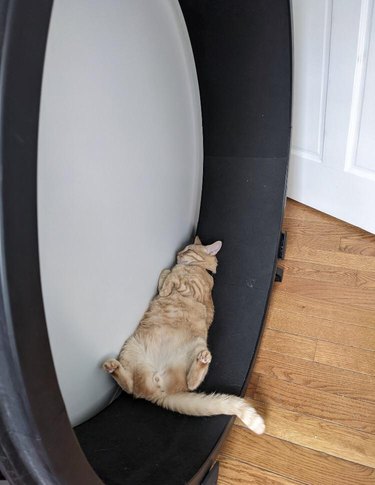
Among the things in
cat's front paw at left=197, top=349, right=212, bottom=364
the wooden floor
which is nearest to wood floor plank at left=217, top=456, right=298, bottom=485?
the wooden floor

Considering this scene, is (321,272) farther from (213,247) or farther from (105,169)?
(105,169)

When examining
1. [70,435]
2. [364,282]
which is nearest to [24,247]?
[70,435]

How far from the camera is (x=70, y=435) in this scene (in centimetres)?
56

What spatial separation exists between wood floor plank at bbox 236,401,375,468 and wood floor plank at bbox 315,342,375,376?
0.18 m

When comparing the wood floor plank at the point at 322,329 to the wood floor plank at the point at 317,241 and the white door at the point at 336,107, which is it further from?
the white door at the point at 336,107

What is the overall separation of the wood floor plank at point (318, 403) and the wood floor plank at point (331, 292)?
335mm

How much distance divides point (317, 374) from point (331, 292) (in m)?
0.32

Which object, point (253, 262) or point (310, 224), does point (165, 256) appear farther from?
point (310, 224)

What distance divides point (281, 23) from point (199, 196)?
543 mm

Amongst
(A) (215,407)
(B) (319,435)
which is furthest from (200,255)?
(B) (319,435)

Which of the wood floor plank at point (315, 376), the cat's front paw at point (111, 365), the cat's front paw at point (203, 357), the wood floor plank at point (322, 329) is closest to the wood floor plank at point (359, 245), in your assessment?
the wood floor plank at point (322, 329)

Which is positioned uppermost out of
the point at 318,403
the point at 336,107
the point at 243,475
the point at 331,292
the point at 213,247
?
the point at 336,107

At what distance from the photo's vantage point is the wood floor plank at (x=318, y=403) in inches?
43.3

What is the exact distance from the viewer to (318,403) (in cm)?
114
